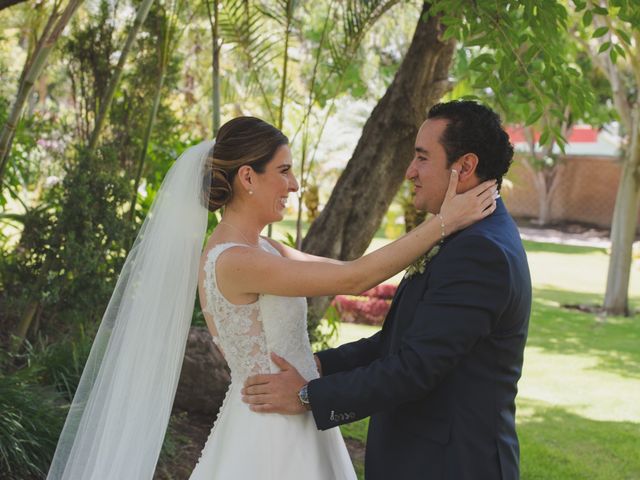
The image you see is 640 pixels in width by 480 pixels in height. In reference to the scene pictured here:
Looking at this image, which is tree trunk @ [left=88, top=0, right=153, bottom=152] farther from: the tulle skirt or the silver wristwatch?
the silver wristwatch

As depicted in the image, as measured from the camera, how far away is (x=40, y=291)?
632cm

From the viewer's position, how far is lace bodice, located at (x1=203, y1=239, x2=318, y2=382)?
10.3 ft

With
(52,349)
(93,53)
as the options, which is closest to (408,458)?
(52,349)

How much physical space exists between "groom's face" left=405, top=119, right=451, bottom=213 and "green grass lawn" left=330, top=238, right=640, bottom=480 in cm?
405

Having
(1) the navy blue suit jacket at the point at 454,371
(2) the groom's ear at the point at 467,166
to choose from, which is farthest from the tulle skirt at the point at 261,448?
(2) the groom's ear at the point at 467,166

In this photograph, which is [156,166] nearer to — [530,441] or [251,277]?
[530,441]

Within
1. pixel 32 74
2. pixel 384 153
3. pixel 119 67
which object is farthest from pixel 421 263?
pixel 119 67

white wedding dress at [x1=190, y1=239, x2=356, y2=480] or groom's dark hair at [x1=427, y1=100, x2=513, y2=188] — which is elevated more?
groom's dark hair at [x1=427, y1=100, x2=513, y2=188]

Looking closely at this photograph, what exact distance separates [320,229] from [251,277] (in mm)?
3758

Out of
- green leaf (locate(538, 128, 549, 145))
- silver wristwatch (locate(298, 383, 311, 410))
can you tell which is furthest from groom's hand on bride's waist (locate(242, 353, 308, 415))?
green leaf (locate(538, 128, 549, 145))

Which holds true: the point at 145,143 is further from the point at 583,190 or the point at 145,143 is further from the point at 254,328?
the point at 583,190

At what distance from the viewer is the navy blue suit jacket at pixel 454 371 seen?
2686 mm

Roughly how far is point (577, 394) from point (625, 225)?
5.57 meters

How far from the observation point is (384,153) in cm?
671
